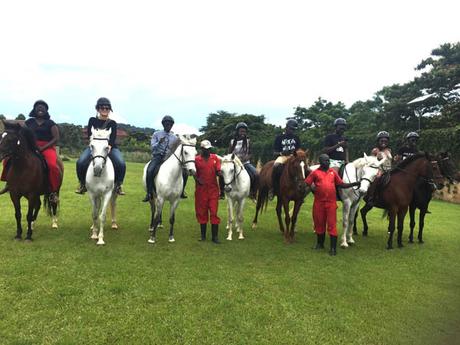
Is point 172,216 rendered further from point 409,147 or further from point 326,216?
point 409,147

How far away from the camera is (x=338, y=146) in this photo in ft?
29.9

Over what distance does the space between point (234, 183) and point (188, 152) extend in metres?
1.91

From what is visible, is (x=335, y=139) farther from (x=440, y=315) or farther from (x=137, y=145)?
(x=137, y=145)

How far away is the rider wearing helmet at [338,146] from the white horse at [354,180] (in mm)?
491

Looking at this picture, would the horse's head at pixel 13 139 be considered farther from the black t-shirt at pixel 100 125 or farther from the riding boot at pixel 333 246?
the riding boot at pixel 333 246

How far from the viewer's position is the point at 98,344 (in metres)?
3.68

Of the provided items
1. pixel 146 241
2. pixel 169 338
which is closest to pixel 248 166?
pixel 146 241

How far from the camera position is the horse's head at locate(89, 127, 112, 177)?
7129 mm

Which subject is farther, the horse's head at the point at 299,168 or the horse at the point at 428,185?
the horse at the point at 428,185

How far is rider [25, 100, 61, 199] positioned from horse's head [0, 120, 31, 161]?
575mm

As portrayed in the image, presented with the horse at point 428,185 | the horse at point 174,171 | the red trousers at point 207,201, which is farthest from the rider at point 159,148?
the horse at point 428,185

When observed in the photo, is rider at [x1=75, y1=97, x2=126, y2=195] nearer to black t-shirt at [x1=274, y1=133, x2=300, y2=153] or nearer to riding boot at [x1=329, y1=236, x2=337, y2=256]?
black t-shirt at [x1=274, y1=133, x2=300, y2=153]

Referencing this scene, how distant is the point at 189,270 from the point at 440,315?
397cm

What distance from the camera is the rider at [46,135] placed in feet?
26.1
